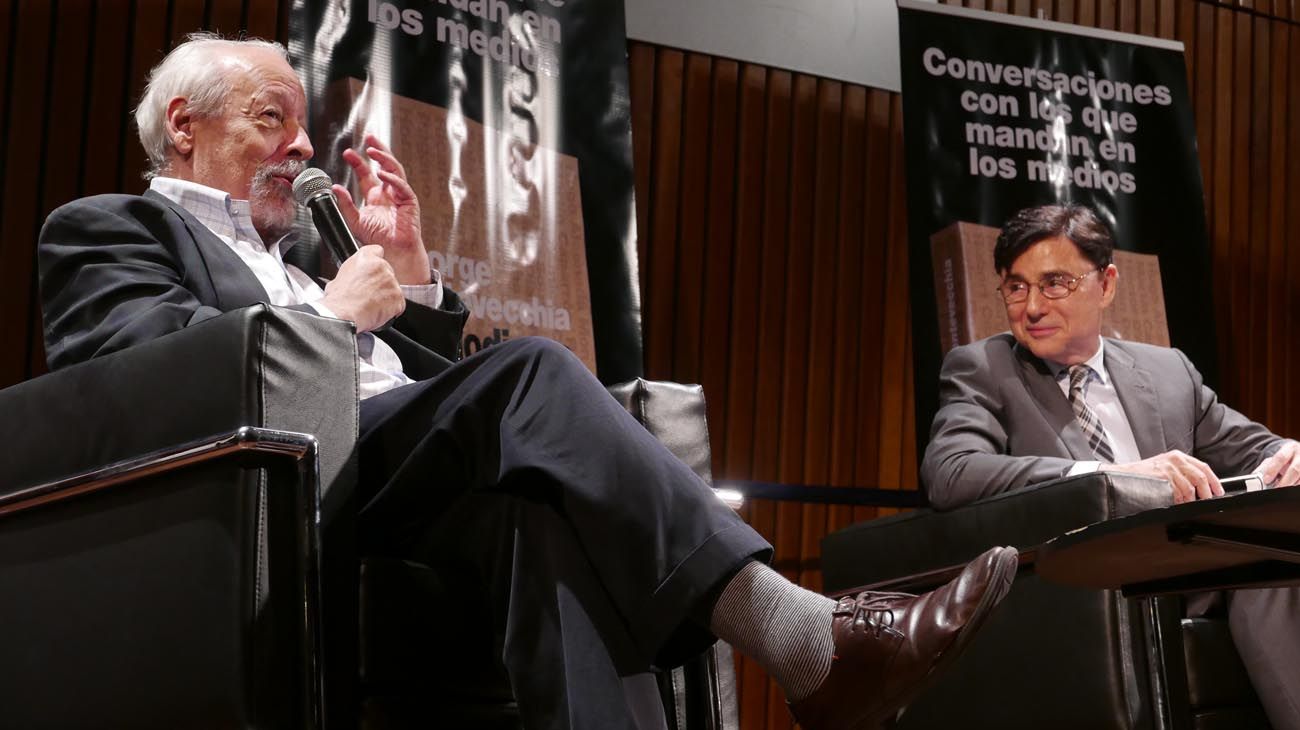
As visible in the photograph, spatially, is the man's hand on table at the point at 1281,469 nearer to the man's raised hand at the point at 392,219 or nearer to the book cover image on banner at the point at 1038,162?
the book cover image on banner at the point at 1038,162

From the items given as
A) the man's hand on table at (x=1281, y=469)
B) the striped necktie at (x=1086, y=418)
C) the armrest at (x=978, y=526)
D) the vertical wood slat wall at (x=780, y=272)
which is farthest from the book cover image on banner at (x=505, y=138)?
the man's hand on table at (x=1281, y=469)

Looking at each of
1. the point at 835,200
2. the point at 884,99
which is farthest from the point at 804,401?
the point at 884,99

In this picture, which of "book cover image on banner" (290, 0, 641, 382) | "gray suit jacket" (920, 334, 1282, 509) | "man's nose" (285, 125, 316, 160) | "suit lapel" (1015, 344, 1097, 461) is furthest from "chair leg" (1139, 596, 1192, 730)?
"man's nose" (285, 125, 316, 160)

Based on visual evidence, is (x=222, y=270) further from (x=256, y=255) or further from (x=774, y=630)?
(x=774, y=630)

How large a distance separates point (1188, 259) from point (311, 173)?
2779 mm

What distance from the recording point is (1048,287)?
321 centimetres

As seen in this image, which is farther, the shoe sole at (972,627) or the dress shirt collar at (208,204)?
the dress shirt collar at (208,204)

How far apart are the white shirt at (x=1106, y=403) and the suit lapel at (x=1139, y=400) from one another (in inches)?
0.6

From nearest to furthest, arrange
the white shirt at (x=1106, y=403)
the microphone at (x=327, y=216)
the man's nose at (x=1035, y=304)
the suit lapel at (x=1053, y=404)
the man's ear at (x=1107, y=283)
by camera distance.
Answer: the microphone at (x=327, y=216) → the suit lapel at (x=1053, y=404) → the white shirt at (x=1106, y=403) → the man's nose at (x=1035, y=304) → the man's ear at (x=1107, y=283)

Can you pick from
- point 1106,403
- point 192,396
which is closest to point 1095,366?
point 1106,403

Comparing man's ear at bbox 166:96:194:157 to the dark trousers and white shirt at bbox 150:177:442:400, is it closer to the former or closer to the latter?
white shirt at bbox 150:177:442:400

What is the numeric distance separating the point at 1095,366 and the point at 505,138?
1.46 metres

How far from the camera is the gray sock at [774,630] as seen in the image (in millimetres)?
1396

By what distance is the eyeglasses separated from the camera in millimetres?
3182
